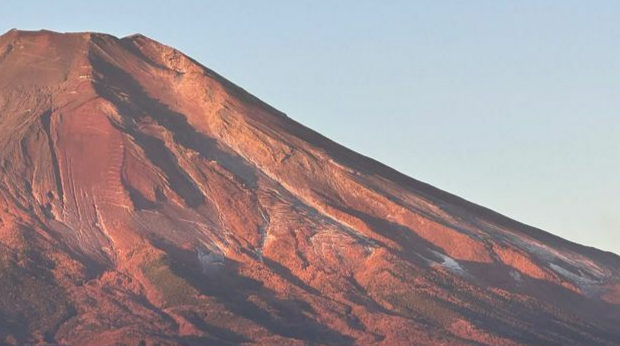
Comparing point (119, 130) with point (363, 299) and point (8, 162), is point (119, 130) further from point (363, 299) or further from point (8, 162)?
point (363, 299)

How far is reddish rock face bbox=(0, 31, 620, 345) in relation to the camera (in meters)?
109

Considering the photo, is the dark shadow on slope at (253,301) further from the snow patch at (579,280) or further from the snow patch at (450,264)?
the snow patch at (579,280)

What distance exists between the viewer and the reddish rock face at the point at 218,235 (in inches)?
4289

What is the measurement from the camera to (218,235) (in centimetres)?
11800

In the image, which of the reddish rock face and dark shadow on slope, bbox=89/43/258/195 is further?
dark shadow on slope, bbox=89/43/258/195

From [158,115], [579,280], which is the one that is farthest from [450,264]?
[158,115]

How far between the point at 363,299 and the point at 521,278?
1507cm

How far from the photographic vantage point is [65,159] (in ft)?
399

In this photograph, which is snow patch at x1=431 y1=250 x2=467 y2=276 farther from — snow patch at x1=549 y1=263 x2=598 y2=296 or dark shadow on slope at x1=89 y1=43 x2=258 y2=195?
dark shadow on slope at x1=89 y1=43 x2=258 y2=195

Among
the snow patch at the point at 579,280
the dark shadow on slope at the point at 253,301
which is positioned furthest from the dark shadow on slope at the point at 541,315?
the dark shadow on slope at the point at 253,301

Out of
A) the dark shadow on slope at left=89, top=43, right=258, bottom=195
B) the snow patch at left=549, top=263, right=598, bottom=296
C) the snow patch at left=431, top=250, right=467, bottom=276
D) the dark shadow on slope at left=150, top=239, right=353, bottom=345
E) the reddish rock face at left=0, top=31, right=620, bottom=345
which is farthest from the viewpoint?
the snow patch at left=549, top=263, right=598, bottom=296

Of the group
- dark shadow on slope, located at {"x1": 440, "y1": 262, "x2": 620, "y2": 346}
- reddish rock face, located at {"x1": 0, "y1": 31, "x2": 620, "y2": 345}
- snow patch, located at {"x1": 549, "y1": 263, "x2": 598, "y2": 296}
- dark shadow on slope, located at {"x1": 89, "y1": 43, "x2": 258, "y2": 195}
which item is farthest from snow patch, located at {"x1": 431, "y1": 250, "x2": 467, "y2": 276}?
dark shadow on slope, located at {"x1": 89, "y1": 43, "x2": 258, "y2": 195}

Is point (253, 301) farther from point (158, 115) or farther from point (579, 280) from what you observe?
point (579, 280)

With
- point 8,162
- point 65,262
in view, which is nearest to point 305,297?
point 65,262
